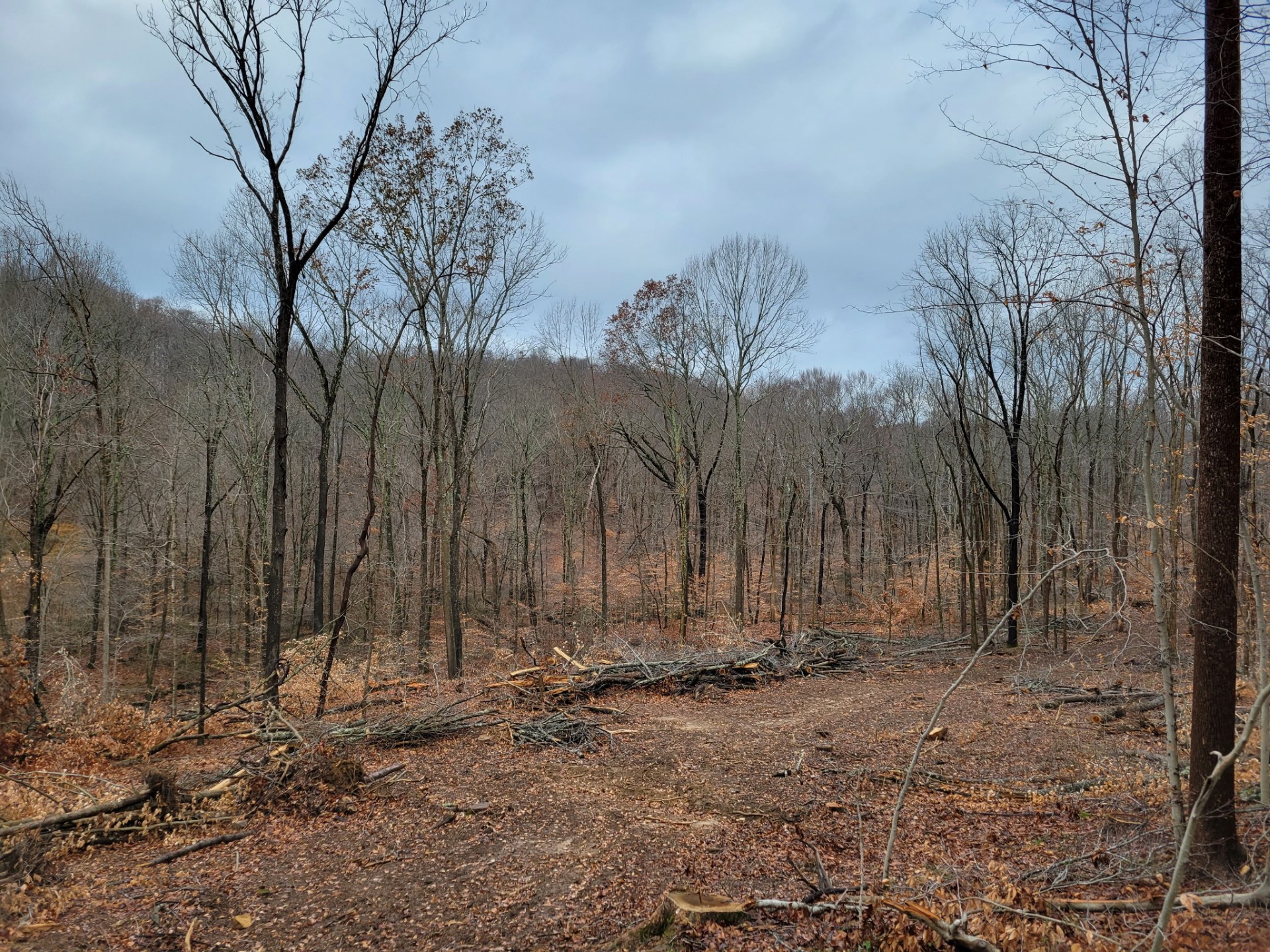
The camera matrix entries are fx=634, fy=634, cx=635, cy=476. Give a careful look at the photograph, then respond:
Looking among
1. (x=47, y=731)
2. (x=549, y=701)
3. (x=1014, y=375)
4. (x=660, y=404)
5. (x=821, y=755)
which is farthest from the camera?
(x=660, y=404)

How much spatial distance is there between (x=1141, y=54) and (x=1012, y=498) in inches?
491

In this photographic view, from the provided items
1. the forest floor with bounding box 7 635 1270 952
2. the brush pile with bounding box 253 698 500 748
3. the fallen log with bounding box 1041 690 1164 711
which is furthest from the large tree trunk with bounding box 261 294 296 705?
the fallen log with bounding box 1041 690 1164 711

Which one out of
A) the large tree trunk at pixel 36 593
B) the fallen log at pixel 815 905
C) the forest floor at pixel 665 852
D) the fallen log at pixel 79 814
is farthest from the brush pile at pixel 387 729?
the large tree trunk at pixel 36 593

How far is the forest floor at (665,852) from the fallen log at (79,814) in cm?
36

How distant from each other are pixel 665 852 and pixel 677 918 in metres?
1.44

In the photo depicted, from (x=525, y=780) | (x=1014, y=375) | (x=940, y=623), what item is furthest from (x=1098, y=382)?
(x=525, y=780)

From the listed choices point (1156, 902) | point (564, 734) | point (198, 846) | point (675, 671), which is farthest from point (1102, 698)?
point (198, 846)

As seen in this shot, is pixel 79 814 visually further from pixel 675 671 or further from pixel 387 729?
pixel 675 671

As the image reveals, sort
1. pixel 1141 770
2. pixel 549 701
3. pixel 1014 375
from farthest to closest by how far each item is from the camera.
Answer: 1. pixel 1014 375
2. pixel 549 701
3. pixel 1141 770

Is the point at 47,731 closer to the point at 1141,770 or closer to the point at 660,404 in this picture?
the point at 1141,770

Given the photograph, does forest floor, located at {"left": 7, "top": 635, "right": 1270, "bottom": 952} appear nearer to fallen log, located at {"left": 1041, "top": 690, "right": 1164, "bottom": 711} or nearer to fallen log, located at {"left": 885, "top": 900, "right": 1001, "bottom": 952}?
fallen log, located at {"left": 885, "top": 900, "right": 1001, "bottom": 952}

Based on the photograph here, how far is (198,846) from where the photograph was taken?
5.43 m

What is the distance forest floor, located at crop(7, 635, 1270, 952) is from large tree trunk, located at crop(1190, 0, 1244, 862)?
1.58 ft

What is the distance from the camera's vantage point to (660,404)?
23.4 metres
